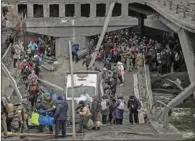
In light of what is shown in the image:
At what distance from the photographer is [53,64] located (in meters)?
37.3

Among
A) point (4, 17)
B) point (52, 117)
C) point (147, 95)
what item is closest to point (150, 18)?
point (4, 17)

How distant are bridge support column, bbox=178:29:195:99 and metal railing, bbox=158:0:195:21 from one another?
3.45 feet

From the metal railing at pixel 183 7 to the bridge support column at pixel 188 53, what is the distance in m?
1.05

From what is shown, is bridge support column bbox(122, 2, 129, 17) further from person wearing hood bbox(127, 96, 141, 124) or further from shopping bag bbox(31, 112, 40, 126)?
shopping bag bbox(31, 112, 40, 126)

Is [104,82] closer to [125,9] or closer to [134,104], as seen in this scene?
[134,104]

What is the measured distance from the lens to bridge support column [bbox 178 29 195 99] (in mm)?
32522

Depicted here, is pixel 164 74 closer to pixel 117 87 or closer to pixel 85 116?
pixel 117 87

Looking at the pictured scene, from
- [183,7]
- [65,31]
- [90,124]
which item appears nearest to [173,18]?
[183,7]

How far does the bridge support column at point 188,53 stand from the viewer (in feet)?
107

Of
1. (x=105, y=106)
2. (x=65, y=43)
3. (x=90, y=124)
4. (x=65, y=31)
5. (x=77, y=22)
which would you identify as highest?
(x=77, y=22)

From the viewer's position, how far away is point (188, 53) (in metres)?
33.3

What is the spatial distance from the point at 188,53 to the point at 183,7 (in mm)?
3321

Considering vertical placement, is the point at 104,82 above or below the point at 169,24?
below

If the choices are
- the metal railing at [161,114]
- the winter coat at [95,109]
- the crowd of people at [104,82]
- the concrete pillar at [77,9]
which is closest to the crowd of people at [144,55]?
the crowd of people at [104,82]
